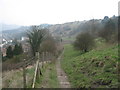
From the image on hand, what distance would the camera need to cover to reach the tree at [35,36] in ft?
167

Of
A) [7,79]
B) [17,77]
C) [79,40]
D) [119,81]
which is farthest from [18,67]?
[79,40]

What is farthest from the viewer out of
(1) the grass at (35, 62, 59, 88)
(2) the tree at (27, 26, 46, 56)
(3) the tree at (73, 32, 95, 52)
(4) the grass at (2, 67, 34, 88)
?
(2) the tree at (27, 26, 46, 56)

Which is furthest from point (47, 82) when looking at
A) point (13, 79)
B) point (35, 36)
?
point (35, 36)

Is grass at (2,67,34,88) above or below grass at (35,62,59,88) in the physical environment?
above

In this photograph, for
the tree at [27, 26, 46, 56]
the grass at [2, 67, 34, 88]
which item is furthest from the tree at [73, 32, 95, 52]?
the grass at [2, 67, 34, 88]

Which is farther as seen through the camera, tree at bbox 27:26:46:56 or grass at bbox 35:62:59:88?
tree at bbox 27:26:46:56

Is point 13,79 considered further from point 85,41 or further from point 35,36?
point 35,36

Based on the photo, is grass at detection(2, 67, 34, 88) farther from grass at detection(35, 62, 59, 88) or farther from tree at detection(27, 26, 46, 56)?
tree at detection(27, 26, 46, 56)

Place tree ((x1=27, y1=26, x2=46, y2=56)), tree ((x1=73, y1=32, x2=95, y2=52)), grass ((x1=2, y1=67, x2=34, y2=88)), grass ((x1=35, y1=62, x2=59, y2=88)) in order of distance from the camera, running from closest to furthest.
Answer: grass ((x1=2, y1=67, x2=34, y2=88)), grass ((x1=35, y1=62, x2=59, y2=88)), tree ((x1=73, y1=32, x2=95, y2=52)), tree ((x1=27, y1=26, x2=46, y2=56))

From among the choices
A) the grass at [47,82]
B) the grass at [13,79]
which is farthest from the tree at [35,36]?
the grass at [13,79]

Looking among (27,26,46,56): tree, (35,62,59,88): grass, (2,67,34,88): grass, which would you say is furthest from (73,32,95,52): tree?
(2,67,34,88): grass

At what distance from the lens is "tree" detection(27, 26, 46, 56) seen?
50.9 meters

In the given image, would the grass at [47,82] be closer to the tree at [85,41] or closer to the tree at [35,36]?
the tree at [85,41]

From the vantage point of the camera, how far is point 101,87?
8.78 metres
